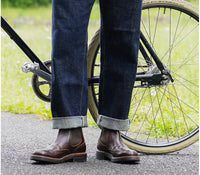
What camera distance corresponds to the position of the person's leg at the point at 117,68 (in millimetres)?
1891

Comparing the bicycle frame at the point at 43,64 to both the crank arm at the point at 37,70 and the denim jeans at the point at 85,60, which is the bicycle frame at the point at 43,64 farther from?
the denim jeans at the point at 85,60

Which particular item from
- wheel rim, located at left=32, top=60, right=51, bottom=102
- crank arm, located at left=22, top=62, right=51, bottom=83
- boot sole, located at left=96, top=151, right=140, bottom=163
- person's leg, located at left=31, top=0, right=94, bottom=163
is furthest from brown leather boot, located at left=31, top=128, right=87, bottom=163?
wheel rim, located at left=32, top=60, right=51, bottom=102

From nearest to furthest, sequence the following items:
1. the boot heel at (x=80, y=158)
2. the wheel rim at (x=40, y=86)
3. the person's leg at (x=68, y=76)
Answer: the person's leg at (x=68, y=76)
the boot heel at (x=80, y=158)
the wheel rim at (x=40, y=86)

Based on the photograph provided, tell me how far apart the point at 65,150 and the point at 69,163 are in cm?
6

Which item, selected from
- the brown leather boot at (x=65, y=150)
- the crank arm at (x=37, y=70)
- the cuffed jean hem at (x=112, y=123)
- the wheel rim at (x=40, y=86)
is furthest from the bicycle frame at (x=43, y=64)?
the brown leather boot at (x=65, y=150)

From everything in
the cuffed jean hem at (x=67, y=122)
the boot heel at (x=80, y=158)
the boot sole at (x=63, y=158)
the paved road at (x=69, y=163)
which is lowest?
the paved road at (x=69, y=163)

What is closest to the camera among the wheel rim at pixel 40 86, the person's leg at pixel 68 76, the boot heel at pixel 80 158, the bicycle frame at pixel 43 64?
the person's leg at pixel 68 76

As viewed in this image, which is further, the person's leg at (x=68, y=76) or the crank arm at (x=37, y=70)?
the crank arm at (x=37, y=70)

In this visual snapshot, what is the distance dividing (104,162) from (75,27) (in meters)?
0.58

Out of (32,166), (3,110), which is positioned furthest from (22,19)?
(32,166)

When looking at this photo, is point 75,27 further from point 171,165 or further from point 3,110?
point 3,110

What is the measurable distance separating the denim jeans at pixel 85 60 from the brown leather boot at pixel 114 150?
40mm

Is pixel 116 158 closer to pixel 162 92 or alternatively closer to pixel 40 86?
pixel 40 86

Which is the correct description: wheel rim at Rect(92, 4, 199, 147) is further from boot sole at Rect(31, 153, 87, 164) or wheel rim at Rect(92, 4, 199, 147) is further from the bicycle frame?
boot sole at Rect(31, 153, 87, 164)
